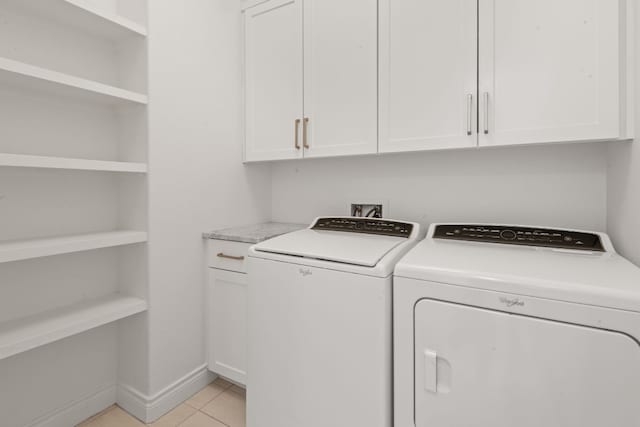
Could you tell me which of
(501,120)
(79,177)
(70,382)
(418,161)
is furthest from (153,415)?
(501,120)

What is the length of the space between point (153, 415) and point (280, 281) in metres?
1.06

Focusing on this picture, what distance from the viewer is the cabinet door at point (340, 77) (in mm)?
1594

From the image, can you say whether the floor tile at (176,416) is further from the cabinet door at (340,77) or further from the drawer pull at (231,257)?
the cabinet door at (340,77)

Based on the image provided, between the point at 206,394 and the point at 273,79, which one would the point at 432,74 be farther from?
the point at 206,394

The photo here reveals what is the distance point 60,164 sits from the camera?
4.09 feet

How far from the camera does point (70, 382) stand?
1514mm

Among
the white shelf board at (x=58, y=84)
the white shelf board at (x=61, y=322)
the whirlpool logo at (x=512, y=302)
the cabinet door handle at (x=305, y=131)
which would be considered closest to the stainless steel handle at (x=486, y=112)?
the whirlpool logo at (x=512, y=302)

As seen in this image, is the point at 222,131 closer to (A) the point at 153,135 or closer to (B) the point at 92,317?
(A) the point at 153,135

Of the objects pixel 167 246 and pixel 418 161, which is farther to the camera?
pixel 418 161

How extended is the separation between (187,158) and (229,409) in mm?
1426

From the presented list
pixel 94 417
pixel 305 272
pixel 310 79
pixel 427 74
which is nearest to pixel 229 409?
pixel 94 417

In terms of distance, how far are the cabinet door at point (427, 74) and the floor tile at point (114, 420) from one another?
6.35ft

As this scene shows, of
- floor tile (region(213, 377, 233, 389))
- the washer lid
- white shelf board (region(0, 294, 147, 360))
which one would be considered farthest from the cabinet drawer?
floor tile (region(213, 377, 233, 389))

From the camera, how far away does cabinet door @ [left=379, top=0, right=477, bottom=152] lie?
136 cm
